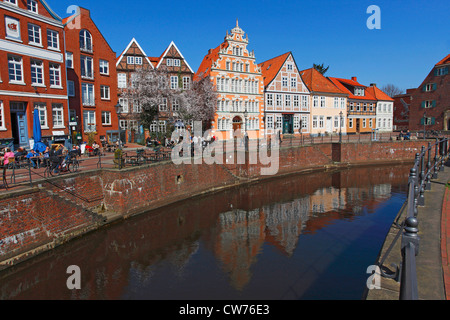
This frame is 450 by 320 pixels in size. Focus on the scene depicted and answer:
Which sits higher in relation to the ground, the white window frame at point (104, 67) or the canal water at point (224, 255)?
the white window frame at point (104, 67)

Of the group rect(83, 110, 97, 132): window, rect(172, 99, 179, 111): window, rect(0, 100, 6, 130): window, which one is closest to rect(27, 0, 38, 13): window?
rect(0, 100, 6, 130): window

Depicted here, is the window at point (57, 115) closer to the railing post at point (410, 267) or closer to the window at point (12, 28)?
the window at point (12, 28)

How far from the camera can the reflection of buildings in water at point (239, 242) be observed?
10438mm

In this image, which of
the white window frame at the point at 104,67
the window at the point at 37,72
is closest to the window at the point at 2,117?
the window at the point at 37,72

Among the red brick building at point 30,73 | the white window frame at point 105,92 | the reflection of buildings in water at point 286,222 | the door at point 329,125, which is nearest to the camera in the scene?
the reflection of buildings in water at point 286,222

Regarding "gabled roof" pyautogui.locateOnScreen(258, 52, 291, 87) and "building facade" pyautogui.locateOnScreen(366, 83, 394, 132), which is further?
"building facade" pyautogui.locateOnScreen(366, 83, 394, 132)

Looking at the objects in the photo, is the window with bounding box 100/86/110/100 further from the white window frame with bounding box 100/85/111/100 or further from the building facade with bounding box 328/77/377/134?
the building facade with bounding box 328/77/377/134

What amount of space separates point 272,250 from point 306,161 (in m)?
20.6

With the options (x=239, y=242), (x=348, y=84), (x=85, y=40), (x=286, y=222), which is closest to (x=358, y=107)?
(x=348, y=84)

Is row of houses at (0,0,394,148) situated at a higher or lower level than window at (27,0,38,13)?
lower

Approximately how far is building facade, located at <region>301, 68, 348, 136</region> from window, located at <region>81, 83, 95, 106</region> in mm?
29857

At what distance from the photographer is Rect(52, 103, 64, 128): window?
70.7ft
